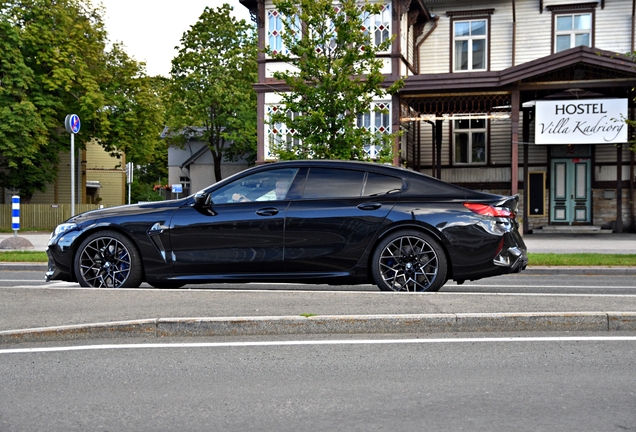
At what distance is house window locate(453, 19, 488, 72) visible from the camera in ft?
105

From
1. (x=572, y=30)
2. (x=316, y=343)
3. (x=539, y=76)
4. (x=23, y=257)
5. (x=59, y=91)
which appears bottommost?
(x=23, y=257)

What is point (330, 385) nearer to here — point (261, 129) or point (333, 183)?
point (333, 183)

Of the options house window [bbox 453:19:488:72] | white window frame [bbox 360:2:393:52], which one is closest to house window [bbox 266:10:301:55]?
white window frame [bbox 360:2:393:52]

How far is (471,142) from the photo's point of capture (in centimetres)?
3222

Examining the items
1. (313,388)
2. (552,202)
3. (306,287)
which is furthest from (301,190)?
(552,202)

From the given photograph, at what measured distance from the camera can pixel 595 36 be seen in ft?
101

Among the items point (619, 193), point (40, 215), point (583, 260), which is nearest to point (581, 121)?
point (619, 193)

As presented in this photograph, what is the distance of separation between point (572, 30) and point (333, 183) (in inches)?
971

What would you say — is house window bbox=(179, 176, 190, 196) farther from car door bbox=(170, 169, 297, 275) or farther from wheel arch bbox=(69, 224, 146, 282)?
car door bbox=(170, 169, 297, 275)

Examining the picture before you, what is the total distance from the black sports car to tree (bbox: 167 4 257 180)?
1395 inches

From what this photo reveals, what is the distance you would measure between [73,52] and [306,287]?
3037cm

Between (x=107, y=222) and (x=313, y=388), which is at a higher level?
(x=107, y=222)

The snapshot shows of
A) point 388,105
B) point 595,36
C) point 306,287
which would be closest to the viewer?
point 306,287

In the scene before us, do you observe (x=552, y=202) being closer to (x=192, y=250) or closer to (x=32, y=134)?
(x=32, y=134)
